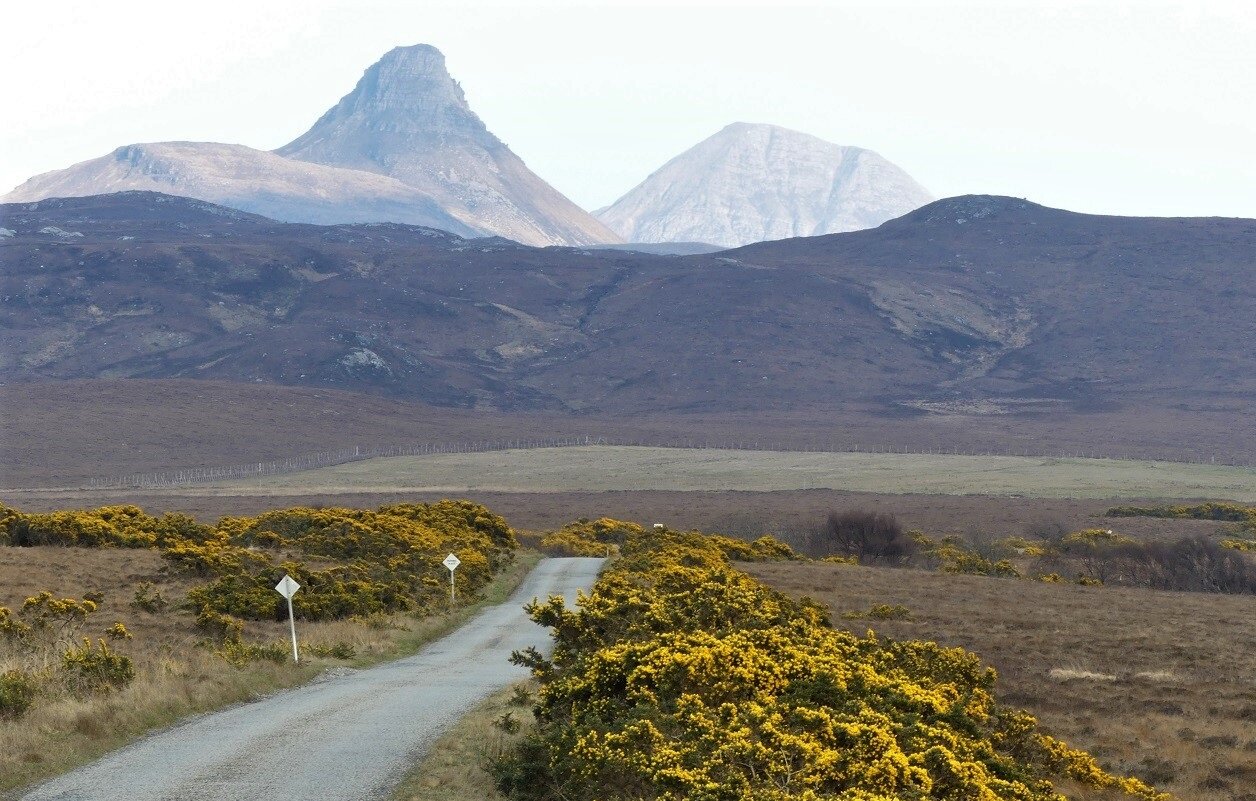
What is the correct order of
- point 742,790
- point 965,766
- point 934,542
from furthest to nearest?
1. point 934,542
2. point 965,766
3. point 742,790

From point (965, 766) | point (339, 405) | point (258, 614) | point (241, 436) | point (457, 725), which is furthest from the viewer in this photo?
point (339, 405)

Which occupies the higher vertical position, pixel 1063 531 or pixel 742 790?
pixel 742 790

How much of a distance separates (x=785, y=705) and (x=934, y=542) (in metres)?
57.4

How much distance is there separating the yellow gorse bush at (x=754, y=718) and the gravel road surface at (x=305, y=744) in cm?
164

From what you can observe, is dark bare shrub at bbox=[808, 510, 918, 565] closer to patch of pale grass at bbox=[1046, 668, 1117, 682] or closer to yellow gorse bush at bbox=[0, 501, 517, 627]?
yellow gorse bush at bbox=[0, 501, 517, 627]

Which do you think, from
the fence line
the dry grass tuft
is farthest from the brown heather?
the fence line

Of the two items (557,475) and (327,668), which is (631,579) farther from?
(557,475)

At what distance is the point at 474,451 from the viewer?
15662 centimetres

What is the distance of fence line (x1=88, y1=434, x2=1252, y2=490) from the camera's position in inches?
5231

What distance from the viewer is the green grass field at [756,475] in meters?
110

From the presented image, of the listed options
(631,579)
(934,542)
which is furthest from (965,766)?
(934,542)

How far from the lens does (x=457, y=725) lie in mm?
15945

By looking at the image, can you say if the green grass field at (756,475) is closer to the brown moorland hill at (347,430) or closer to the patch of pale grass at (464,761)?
the brown moorland hill at (347,430)

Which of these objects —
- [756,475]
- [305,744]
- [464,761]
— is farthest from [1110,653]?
[756,475]
